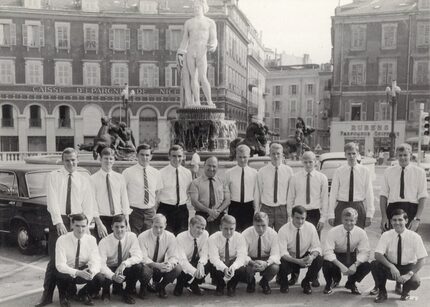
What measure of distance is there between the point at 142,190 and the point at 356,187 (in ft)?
10.2

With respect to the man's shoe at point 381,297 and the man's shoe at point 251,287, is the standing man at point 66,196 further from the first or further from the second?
the man's shoe at point 381,297

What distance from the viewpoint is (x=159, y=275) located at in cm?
623

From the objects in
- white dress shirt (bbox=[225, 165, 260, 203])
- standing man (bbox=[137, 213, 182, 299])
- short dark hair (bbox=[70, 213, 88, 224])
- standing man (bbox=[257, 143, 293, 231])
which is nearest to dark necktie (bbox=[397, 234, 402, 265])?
standing man (bbox=[257, 143, 293, 231])

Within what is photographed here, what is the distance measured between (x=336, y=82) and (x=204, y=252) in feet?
127

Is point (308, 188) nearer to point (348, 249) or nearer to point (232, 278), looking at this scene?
point (348, 249)

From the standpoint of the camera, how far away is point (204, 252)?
636cm

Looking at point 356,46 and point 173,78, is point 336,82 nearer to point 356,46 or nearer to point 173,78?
point 356,46

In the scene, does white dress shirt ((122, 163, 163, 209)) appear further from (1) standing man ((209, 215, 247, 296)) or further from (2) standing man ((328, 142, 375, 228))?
(2) standing man ((328, 142, 375, 228))

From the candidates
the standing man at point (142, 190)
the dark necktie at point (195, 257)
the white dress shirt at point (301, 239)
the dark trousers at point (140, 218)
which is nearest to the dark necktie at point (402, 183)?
the white dress shirt at point (301, 239)

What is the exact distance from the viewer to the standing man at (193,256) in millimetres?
6230

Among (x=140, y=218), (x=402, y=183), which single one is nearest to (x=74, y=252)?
(x=140, y=218)

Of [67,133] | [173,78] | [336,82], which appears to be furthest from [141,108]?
[336,82]

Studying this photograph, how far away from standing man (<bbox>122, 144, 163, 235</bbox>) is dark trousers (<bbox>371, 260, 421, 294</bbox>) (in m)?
3.18

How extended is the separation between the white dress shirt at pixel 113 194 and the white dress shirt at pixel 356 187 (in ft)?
9.59
